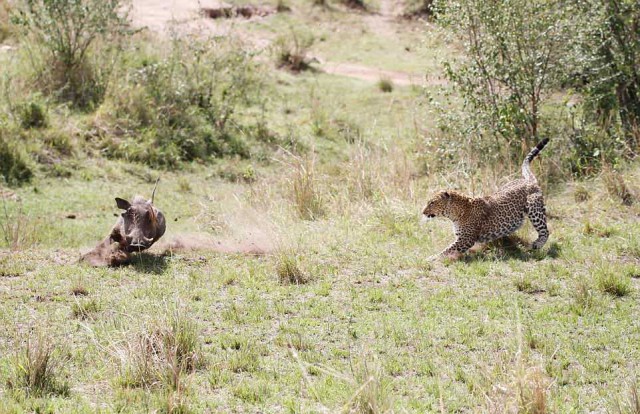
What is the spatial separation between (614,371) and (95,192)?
8876mm

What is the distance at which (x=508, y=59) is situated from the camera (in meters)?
13.0

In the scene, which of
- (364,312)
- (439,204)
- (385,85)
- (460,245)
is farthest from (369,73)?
(364,312)

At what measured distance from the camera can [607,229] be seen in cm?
1013

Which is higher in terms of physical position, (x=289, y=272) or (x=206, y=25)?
(x=206, y=25)

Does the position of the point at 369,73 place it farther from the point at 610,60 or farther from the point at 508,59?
the point at 508,59

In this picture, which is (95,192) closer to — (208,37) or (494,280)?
(208,37)

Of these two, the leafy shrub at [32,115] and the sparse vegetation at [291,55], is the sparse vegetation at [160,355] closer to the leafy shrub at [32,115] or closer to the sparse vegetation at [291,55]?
the leafy shrub at [32,115]

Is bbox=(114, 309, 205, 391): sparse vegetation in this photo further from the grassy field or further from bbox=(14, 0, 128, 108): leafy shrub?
bbox=(14, 0, 128, 108): leafy shrub

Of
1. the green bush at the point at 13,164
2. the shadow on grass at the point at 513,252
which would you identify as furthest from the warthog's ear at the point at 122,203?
the green bush at the point at 13,164

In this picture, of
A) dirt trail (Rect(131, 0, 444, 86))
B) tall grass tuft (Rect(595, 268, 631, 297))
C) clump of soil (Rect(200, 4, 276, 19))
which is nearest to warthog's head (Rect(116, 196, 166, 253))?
tall grass tuft (Rect(595, 268, 631, 297))

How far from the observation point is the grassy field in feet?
20.0

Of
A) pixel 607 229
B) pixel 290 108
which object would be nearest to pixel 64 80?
pixel 290 108

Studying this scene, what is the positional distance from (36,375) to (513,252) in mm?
5324

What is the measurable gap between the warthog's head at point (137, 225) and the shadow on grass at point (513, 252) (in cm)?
334
